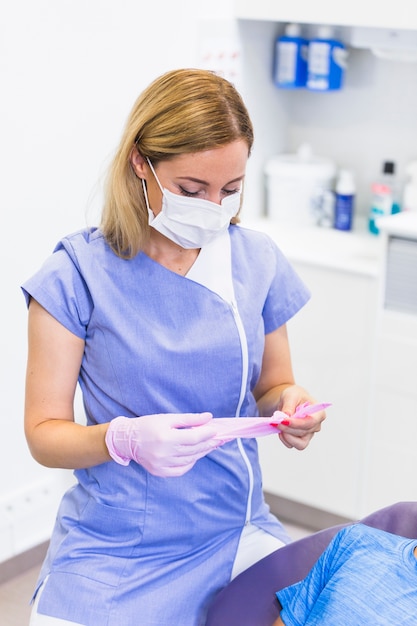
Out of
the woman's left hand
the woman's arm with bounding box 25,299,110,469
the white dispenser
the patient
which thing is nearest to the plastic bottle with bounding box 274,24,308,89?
the white dispenser

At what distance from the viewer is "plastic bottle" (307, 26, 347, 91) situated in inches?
102

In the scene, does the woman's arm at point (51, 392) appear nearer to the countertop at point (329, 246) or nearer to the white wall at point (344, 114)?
the countertop at point (329, 246)

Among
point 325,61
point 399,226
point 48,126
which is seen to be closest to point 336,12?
point 325,61

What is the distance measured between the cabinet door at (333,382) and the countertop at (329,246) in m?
0.02

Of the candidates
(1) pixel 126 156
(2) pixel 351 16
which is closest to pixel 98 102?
(2) pixel 351 16

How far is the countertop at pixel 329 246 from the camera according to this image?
2.36 m

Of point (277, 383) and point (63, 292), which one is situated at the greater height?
point (63, 292)

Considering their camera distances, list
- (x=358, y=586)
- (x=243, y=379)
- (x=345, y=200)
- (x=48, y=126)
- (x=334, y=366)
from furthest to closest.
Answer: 1. (x=345, y=200)
2. (x=334, y=366)
3. (x=48, y=126)
4. (x=243, y=379)
5. (x=358, y=586)

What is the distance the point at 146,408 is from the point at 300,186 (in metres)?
1.43

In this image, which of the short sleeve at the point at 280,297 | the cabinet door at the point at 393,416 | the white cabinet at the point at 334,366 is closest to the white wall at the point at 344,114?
the white cabinet at the point at 334,366

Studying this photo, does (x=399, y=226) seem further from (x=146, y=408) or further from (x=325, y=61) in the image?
(x=146, y=408)

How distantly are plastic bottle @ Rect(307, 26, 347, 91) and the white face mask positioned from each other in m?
1.25

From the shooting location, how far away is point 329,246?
2641 mm

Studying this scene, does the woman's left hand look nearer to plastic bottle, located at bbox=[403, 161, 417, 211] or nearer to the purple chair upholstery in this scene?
the purple chair upholstery
